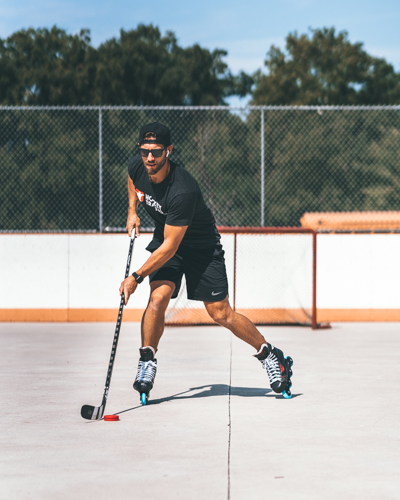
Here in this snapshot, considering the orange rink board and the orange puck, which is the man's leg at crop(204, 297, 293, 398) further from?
the orange rink board

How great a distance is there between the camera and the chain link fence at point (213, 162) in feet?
43.4

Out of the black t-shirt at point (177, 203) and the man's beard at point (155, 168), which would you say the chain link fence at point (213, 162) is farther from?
the man's beard at point (155, 168)

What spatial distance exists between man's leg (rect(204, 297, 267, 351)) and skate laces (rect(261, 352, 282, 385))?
0.11m

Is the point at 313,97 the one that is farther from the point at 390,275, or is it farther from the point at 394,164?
the point at 390,275

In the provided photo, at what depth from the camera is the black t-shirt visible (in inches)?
219

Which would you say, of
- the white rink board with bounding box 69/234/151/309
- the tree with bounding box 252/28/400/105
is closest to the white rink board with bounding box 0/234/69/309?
the white rink board with bounding box 69/234/151/309

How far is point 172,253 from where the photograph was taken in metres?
5.62

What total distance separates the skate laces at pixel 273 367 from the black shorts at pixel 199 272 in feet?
1.84

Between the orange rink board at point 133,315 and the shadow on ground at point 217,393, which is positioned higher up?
the shadow on ground at point 217,393

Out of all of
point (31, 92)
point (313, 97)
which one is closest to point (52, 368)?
point (31, 92)

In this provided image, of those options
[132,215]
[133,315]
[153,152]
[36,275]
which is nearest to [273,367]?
[132,215]

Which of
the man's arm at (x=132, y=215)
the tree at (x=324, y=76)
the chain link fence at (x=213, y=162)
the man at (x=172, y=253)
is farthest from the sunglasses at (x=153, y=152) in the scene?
the tree at (x=324, y=76)

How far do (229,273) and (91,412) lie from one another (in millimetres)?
6268

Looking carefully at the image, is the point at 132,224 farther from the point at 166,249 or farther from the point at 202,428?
the point at 202,428
